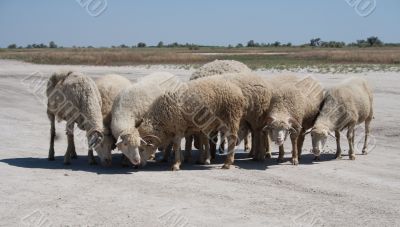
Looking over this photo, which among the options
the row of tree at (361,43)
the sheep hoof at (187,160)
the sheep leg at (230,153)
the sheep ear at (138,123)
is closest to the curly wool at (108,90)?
the sheep ear at (138,123)

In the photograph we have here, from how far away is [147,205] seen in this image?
8.73m

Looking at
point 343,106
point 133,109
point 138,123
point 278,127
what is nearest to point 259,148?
point 278,127

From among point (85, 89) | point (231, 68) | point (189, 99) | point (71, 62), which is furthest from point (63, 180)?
point (71, 62)

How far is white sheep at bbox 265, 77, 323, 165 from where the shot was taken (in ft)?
40.0

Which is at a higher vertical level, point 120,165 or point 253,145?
point 253,145

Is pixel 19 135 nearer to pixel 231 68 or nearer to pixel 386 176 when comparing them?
pixel 231 68

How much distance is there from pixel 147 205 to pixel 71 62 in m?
51.7

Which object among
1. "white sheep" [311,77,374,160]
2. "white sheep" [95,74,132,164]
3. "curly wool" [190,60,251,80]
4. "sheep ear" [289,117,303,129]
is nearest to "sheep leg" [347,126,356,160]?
"white sheep" [311,77,374,160]

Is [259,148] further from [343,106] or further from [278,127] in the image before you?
[343,106]

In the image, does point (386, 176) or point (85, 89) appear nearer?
point (386, 176)

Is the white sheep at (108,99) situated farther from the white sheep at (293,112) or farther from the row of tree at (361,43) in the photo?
the row of tree at (361,43)

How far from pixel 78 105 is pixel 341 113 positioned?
19.8 feet

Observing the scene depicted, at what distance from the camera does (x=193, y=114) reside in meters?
11.9

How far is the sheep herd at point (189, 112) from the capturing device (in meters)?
11.8
